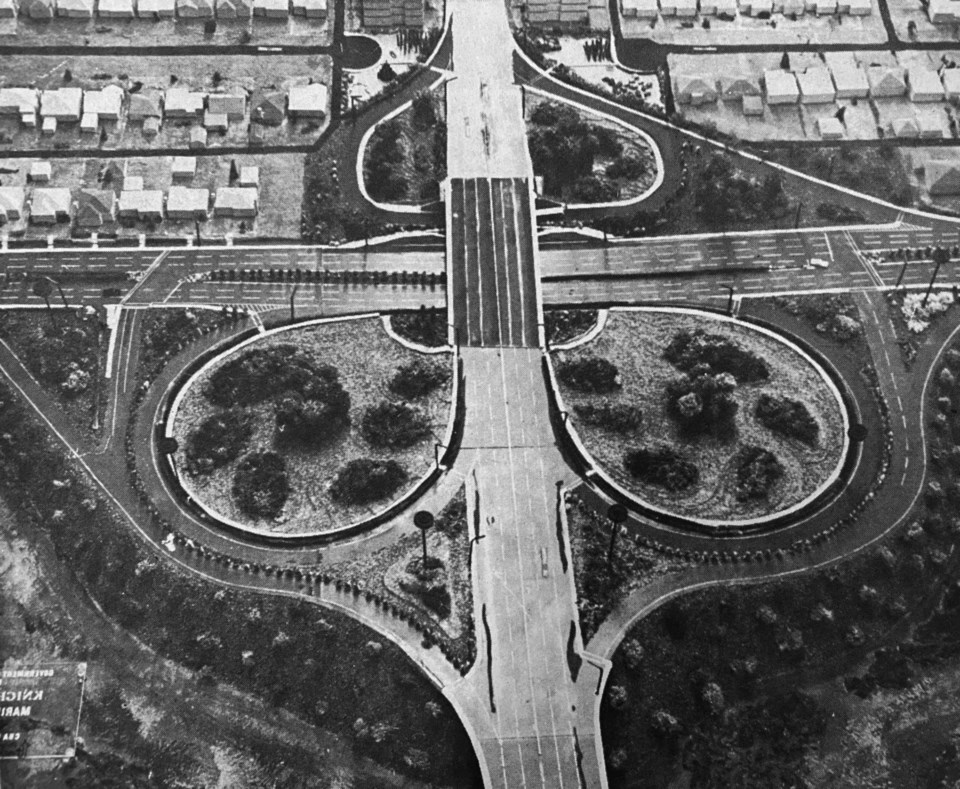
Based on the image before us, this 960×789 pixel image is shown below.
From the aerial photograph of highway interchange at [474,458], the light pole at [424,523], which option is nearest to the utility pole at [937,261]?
the aerial photograph of highway interchange at [474,458]

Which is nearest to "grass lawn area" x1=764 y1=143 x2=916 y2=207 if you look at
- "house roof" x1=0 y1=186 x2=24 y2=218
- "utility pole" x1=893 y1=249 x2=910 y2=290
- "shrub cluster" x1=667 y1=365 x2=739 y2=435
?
"utility pole" x1=893 y1=249 x2=910 y2=290

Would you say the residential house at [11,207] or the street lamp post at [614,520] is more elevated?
the residential house at [11,207]

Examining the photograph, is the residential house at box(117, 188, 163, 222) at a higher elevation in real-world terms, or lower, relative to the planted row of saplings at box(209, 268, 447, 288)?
higher

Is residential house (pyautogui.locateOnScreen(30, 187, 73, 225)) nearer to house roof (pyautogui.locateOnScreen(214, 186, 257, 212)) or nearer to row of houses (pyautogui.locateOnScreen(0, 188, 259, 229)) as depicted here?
row of houses (pyautogui.locateOnScreen(0, 188, 259, 229))

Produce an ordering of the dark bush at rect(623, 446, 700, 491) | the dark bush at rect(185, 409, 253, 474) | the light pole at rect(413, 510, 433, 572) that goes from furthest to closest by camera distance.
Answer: the dark bush at rect(185, 409, 253, 474), the dark bush at rect(623, 446, 700, 491), the light pole at rect(413, 510, 433, 572)

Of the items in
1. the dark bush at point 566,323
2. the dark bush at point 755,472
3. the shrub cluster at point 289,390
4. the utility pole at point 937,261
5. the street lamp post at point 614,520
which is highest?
the utility pole at point 937,261

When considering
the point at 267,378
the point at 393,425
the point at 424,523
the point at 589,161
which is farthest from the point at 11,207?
the point at 589,161

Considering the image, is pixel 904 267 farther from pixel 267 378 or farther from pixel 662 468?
pixel 267 378

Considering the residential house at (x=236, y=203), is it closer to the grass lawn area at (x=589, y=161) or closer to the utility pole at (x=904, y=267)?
the grass lawn area at (x=589, y=161)
